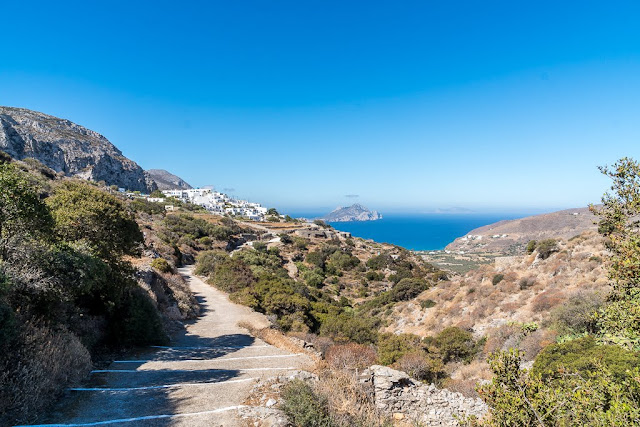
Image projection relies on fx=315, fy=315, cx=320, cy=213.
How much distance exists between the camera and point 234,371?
361 inches

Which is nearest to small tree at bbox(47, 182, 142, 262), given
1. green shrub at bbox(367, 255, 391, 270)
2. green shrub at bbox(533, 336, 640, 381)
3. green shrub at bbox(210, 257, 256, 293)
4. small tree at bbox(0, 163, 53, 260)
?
small tree at bbox(0, 163, 53, 260)

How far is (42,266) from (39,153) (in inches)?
4341

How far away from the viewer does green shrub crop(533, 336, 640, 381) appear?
663cm

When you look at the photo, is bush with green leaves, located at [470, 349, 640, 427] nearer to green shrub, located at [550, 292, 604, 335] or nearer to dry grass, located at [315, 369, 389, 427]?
dry grass, located at [315, 369, 389, 427]

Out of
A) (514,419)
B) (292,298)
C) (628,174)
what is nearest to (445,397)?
(514,419)

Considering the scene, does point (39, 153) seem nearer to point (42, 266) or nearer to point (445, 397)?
point (42, 266)

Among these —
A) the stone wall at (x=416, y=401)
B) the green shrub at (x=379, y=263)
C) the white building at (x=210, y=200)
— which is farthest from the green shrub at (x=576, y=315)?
the white building at (x=210, y=200)

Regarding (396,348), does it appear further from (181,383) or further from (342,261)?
(342,261)

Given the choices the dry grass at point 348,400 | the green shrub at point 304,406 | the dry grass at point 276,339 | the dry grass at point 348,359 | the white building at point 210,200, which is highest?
the white building at point 210,200

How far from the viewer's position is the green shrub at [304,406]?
6121 mm

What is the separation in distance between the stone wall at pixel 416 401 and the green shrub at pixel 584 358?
83.3 inches

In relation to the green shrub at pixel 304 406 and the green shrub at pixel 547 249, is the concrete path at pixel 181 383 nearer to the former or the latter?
the green shrub at pixel 304 406

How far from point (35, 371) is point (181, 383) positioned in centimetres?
297

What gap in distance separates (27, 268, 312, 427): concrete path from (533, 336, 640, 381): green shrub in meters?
6.70
